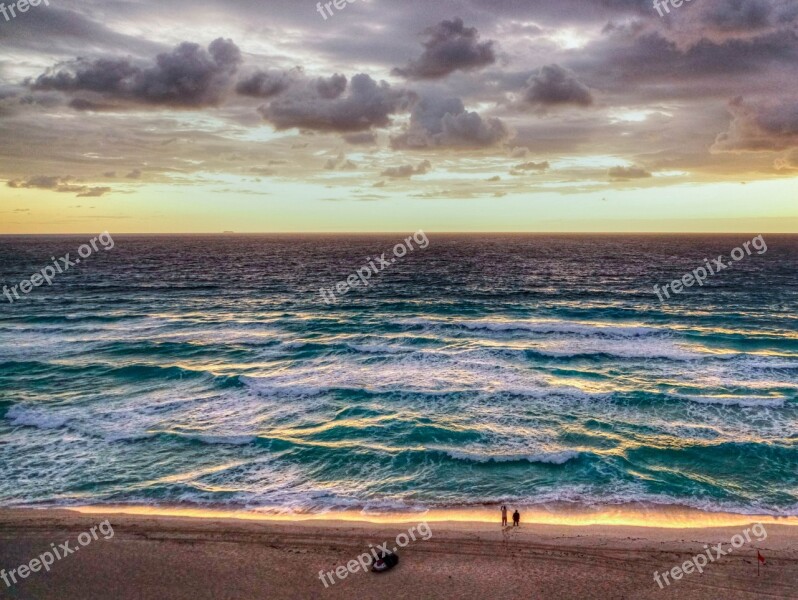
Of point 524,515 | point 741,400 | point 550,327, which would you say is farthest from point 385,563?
point 550,327

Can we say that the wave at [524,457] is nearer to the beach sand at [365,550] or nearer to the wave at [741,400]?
the beach sand at [365,550]

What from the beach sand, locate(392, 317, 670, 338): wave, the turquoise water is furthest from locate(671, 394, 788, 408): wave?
locate(392, 317, 670, 338): wave

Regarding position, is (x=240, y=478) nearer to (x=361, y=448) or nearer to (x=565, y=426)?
(x=361, y=448)

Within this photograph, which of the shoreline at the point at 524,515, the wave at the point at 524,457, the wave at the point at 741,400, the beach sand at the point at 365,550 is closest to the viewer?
the beach sand at the point at 365,550

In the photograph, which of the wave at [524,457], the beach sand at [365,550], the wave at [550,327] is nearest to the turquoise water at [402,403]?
the wave at [524,457]

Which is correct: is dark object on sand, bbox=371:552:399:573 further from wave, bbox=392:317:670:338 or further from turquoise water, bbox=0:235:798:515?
wave, bbox=392:317:670:338

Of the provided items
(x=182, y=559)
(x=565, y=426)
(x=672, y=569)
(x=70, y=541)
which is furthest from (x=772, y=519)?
(x=70, y=541)

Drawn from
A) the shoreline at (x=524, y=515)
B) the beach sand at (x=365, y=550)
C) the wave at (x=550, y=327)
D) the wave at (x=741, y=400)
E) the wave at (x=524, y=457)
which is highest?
the wave at (x=550, y=327)

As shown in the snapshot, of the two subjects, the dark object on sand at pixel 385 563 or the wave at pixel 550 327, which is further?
the wave at pixel 550 327
